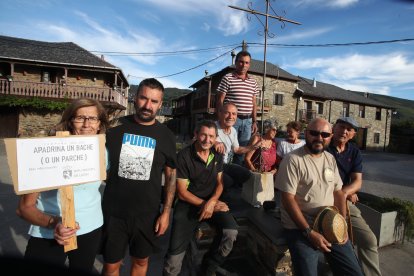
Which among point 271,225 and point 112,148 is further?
→ point 271,225

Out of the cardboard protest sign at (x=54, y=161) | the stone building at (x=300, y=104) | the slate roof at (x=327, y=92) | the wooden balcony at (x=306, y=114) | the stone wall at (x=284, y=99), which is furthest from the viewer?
the slate roof at (x=327, y=92)

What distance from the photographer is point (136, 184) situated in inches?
85.6

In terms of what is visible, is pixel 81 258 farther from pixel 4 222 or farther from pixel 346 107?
pixel 346 107

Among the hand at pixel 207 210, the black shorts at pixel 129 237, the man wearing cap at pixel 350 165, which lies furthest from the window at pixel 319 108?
the black shorts at pixel 129 237

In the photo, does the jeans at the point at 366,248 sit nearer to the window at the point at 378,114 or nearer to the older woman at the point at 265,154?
the older woman at the point at 265,154

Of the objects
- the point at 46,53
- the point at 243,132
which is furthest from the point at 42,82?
the point at 243,132

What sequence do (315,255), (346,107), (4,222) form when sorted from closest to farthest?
(315,255) → (4,222) → (346,107)

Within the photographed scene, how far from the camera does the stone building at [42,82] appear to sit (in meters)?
17.0

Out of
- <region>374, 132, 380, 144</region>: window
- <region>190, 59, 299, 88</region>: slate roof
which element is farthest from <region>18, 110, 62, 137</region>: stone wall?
<region>374, 132, 380, 144</region>: window

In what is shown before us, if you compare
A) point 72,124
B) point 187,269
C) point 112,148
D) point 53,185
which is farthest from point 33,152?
point 187,269

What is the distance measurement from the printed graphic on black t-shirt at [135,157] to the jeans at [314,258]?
1.71 m

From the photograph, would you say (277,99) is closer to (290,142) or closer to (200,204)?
(290,142)

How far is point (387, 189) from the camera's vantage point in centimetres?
803

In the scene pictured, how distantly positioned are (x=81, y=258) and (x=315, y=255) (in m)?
2.23
